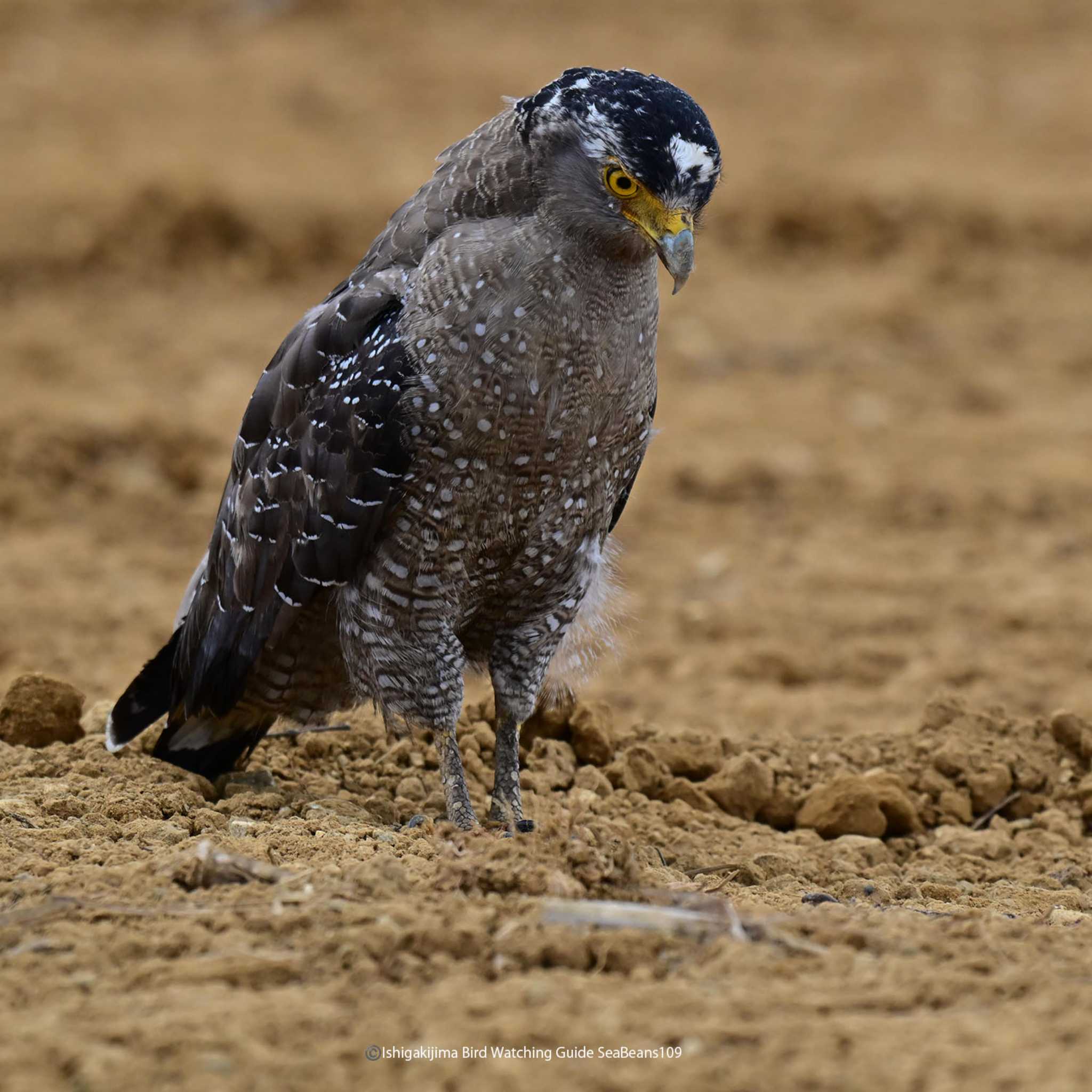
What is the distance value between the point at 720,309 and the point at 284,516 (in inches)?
368

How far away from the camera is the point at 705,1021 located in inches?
130

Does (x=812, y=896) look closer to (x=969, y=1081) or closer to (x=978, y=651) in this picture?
(x=969, y=1081)

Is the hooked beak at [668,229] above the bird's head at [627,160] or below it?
below

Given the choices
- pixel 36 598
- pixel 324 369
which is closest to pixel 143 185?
pixel 36 598

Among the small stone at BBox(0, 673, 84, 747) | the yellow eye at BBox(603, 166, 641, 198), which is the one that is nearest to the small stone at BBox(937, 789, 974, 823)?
the yellow eye at BBox(603, 166, 641, 198)

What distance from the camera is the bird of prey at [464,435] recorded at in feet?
16.1

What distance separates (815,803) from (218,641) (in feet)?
7.23

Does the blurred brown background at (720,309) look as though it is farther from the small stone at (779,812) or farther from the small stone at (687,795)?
the small stone at (779,812)

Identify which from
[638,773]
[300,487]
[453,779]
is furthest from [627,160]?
[638,773]

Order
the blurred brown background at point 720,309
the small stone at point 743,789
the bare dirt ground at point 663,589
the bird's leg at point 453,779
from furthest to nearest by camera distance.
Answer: the blurred brown background at point 720,309, the small stone at point 743,789, the bird's leg at point 453,779, the bare dirt ground at point 663,589

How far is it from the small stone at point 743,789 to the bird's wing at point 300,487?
1.67 m

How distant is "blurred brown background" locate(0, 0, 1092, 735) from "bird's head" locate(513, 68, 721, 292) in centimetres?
176

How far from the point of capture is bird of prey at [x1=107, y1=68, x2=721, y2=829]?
4918mm

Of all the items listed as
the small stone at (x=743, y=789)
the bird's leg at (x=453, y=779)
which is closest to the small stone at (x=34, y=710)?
the bird's leg at (x=453, y=779)
